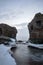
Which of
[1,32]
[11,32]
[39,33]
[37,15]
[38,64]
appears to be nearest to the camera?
[38,64]

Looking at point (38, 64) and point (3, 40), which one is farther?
point (3, 40)

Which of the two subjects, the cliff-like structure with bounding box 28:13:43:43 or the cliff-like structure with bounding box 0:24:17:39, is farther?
the cliff-like structure with bounding box 0:24:17:39

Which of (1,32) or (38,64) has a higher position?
(1,32)

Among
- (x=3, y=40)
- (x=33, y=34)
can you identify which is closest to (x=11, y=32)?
(x=3, y=40)

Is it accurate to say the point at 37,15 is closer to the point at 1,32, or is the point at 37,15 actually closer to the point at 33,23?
the point at 33,23

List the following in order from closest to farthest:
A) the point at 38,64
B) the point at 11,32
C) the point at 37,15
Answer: the point at 38,64 < the point at 37,15 < the point at 11,32

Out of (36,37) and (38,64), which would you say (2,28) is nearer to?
(36,37)

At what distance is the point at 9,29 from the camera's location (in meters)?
53.8

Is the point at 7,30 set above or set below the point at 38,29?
above

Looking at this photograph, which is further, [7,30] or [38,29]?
[7,30]

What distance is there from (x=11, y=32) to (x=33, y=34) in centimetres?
1847

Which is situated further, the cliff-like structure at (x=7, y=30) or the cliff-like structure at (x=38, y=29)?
the cliff-like structure at (x=7, y=30)

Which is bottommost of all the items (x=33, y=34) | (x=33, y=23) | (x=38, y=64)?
(x=38, y=64)

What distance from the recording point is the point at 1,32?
5084 centimetres
